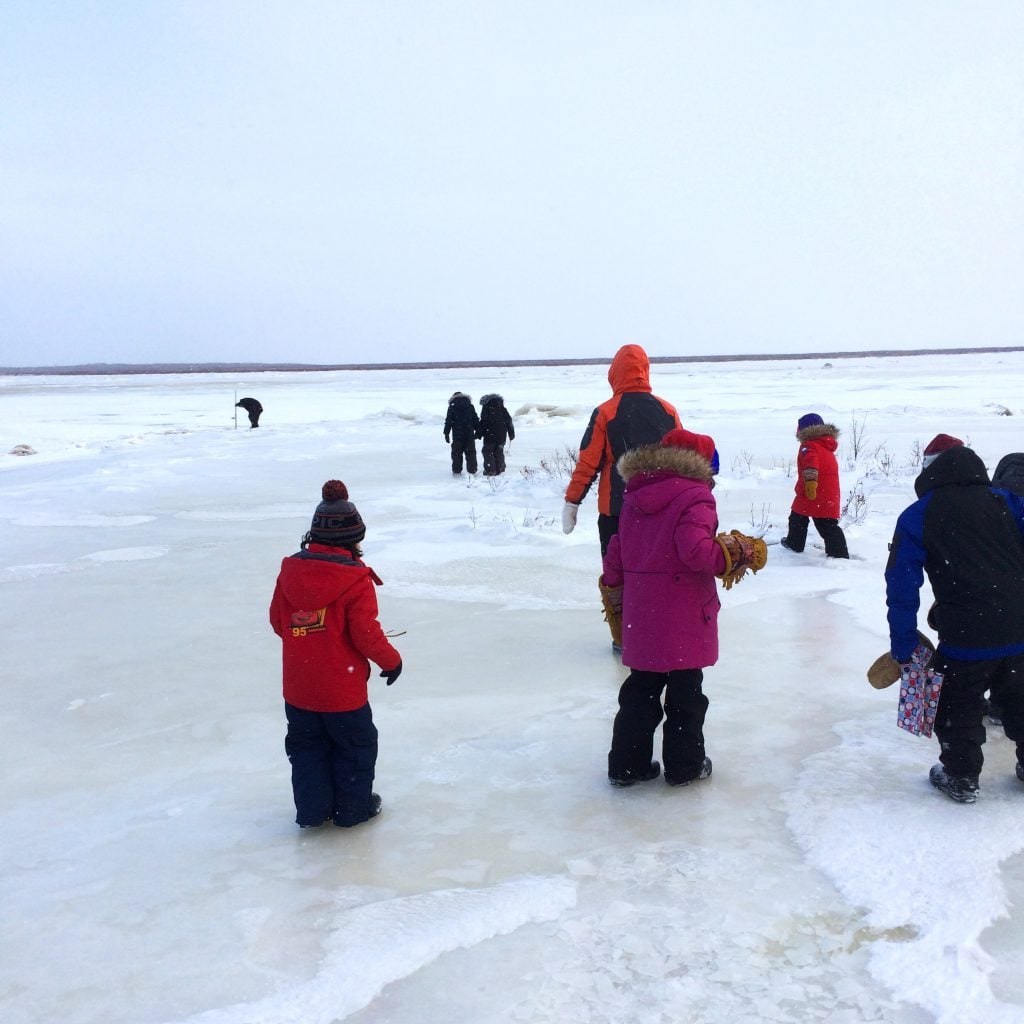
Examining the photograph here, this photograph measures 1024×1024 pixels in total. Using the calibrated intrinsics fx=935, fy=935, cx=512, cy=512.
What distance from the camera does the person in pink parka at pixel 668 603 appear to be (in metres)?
3.49

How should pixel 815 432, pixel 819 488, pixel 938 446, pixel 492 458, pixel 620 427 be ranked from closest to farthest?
pixel 938 446 → pixel 620 427 → pixel 819 488 → pixel 815 432 → pixel 492 458

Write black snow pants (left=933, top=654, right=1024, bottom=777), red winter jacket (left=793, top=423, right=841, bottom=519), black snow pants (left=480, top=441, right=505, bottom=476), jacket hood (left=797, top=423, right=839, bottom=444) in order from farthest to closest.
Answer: black snow pants (left=480, top=441, right=505, bottom=476)
jacket hood (left=797, top=423, right=839, bottom=444)
red winter jacket (left=793, top=423, right=841, bottom=519)
black snow pants (left=933, top=654, right=1024, bottom=777)

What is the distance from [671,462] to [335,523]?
1.27 m

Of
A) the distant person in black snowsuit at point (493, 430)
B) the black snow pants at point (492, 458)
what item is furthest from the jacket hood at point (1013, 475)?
the black snow pants at point (492, 458)

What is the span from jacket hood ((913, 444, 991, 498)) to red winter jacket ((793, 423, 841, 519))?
3970 millimetres

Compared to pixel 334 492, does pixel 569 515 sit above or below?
below

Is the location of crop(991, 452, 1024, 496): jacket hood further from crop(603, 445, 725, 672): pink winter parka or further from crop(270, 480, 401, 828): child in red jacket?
crop(270, 480, 401, 828): child in red jacket

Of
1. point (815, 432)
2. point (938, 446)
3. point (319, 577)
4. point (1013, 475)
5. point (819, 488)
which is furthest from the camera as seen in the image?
point (815, 432)

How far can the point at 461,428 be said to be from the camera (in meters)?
13.7

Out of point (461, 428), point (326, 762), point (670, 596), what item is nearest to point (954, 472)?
point (670, 596)

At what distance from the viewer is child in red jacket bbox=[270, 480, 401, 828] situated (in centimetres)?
328

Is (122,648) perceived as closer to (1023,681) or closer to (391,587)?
(391,587)

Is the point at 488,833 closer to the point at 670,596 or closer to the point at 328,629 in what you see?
the point at 328,629

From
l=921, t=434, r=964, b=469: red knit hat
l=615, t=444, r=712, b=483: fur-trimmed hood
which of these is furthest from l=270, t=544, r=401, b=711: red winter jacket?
l=921, t=434, r=964, b=469: red knit hat
